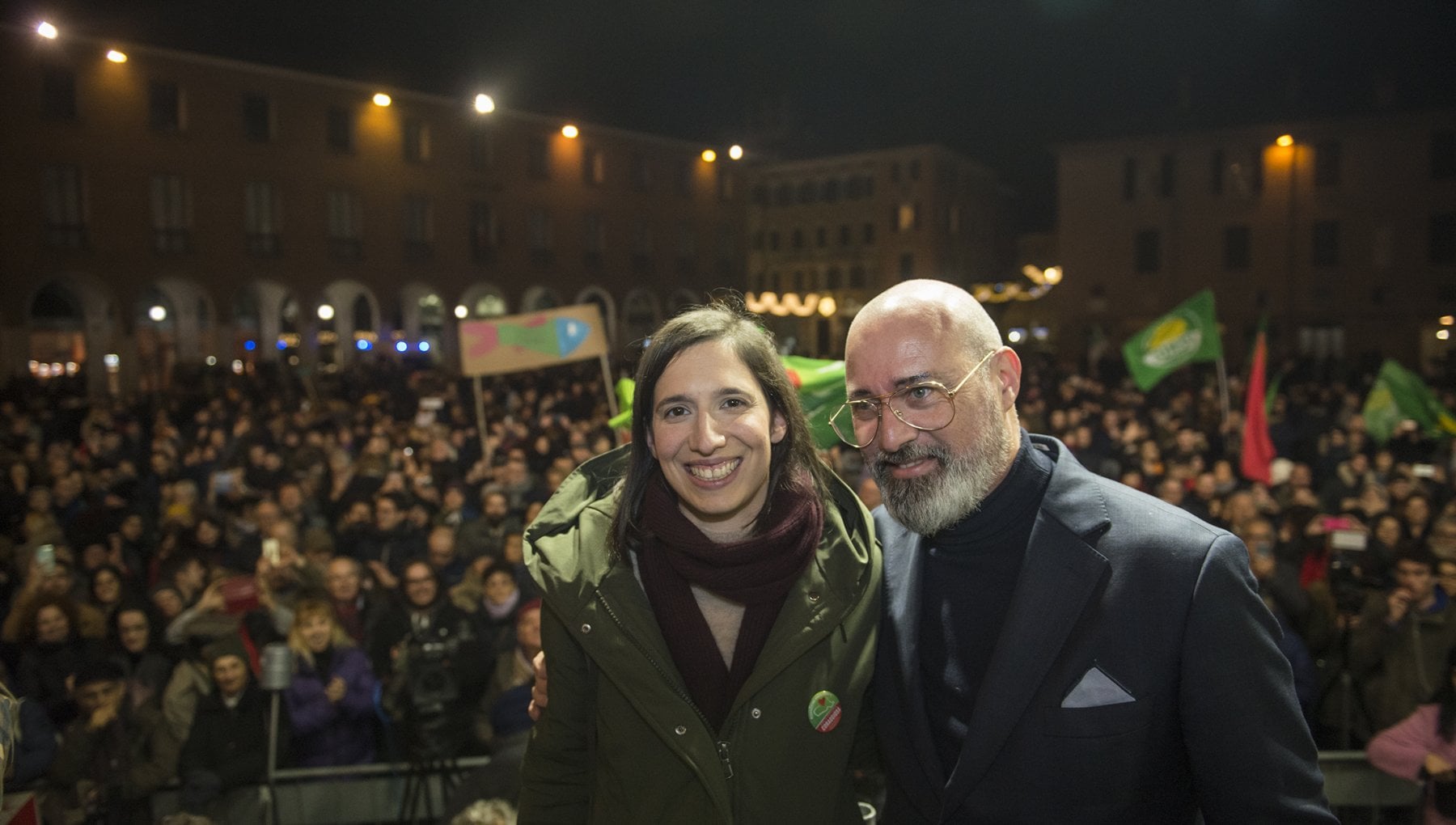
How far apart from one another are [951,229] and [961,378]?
187 ft

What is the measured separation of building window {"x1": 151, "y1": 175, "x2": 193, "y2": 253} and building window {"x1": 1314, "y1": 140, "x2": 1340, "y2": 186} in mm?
40222

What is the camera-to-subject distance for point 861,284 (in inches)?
2228

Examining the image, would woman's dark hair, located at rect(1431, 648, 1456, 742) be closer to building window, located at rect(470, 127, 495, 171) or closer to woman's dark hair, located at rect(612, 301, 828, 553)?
woman's dark hair, located at rect(612, 301, 828, 553)

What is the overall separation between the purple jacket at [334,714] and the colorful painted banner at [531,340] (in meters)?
5.89

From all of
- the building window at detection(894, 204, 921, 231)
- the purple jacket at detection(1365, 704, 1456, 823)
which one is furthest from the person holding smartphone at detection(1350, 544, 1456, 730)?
the building window at detection(894, 204, 921, 231)

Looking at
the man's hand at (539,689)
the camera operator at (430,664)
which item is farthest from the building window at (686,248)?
the man's hand at (539,689)

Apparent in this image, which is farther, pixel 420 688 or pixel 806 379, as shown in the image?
pixel 806 379

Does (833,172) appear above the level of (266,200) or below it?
above

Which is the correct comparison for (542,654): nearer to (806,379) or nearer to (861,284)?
(806,379)

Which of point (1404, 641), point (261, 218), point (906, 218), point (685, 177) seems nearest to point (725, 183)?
point (685, 177)

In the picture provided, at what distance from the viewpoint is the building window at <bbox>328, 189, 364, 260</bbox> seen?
33281mm

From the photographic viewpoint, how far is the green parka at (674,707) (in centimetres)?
228

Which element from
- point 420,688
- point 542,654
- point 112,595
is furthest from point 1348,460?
point 112,595

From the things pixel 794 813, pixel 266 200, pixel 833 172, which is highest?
pixel 833 172
